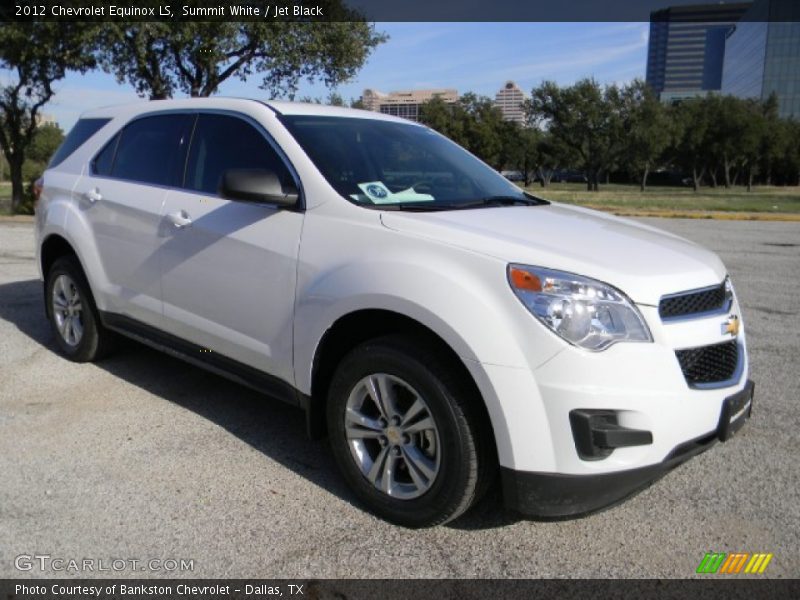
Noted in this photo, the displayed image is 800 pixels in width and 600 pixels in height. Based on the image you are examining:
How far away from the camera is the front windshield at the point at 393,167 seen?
3.45m

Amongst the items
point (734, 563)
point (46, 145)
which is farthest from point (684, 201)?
point (46, 145)

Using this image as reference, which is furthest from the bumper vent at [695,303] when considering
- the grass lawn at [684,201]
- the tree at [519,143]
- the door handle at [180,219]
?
the tree at [519,143]

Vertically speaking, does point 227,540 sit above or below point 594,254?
below

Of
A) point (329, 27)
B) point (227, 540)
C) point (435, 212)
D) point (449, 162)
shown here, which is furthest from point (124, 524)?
point (329, 27)

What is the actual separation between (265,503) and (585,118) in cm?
6143

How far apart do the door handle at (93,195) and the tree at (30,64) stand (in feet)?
40.4

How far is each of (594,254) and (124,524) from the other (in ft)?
7.55

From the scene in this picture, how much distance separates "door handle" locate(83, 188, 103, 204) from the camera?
4676 millimetres

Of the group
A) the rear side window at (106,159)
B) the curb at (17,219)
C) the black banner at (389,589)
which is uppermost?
the rear side window at (106,159)

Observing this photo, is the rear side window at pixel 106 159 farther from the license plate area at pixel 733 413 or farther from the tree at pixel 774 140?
the tree at pixel 774 140

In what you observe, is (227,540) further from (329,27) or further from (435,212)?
(329,27)

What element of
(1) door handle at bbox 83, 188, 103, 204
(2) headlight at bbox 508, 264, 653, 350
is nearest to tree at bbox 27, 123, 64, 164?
(1) door handle at bbox 83, 188, 103, 204

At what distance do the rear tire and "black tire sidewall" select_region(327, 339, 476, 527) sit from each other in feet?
8.55

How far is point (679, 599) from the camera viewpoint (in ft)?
8.36
